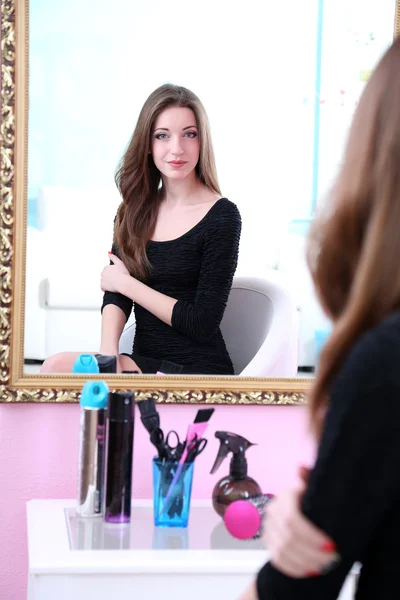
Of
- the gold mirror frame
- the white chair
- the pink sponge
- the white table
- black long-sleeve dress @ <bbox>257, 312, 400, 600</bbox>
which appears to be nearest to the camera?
black long-sleeve dress @ <bbox>257, 312, 400, 600</bbox>

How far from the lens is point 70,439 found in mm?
1603

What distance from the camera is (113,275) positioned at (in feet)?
5.24

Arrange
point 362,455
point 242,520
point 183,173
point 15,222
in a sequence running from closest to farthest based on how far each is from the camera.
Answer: point 362,455, point 242,520, point 15,222, point 183,173

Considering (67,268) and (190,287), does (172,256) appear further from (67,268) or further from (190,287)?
(67,268)

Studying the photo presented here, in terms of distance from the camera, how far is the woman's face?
1602 mm

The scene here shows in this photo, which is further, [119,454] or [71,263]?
[71,263]

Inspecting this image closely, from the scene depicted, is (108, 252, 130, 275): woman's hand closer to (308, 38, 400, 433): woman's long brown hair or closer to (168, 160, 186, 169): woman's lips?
(168, 160, 186, 169): woman's lips

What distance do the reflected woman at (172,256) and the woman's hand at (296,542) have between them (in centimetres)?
97

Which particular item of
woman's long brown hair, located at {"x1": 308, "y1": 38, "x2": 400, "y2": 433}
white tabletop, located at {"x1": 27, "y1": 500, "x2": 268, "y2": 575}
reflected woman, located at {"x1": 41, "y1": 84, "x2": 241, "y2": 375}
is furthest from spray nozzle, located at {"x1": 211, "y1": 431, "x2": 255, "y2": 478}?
woman's long brown hair, located at {"x1": 308, "y1": 38, "x2": 400, "y2": 433}

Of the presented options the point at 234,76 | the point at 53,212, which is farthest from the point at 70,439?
the point at 234,76

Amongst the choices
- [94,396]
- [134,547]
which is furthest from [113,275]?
[134,547]

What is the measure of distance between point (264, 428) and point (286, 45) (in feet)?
2.43

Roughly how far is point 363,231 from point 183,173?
1.01 metres

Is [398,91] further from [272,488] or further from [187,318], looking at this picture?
[272,488]
